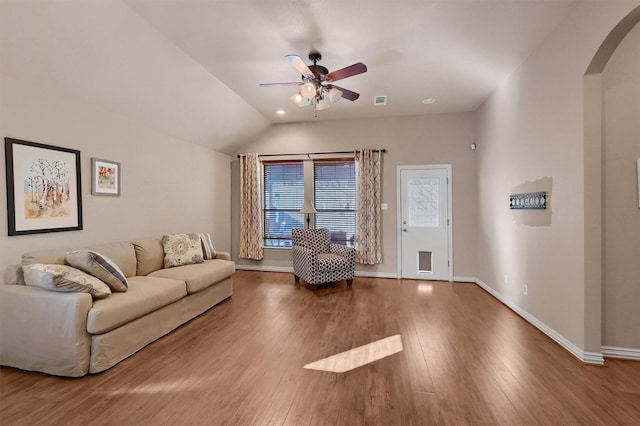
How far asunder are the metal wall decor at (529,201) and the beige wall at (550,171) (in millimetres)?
81

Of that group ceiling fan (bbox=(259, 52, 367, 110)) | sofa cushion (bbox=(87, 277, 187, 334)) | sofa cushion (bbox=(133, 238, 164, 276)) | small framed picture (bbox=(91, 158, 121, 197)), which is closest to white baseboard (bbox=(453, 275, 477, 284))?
ceiling fan (bbox=(259, 52, 367, 110))

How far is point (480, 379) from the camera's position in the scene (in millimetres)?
2121

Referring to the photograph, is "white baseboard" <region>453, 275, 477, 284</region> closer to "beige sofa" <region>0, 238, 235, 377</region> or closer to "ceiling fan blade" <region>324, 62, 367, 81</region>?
"ceiling fan blade" <region>324, 62, 367, 81</region>

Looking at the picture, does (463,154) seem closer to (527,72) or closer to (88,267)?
(527,72)

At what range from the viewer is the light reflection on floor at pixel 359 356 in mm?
2301

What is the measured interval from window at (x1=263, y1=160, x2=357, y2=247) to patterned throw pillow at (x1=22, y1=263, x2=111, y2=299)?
3.68 meters

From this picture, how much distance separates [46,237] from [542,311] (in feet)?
16.6

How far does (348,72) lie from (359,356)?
2.67 meters

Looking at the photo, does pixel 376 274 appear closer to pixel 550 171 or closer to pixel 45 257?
pixel 550 171

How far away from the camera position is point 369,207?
5297 millimetres

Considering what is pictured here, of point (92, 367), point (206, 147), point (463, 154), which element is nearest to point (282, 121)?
point (206, 147)

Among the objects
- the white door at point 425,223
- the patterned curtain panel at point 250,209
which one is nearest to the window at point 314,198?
the patterned curtain panel at point 250,209

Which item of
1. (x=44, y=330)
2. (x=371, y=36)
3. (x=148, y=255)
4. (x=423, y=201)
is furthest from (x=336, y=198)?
(x=44, y=330)

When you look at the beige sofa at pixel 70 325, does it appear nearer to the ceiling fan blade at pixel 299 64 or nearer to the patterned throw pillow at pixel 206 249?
the patterned throw pillow at pixel 206 249
